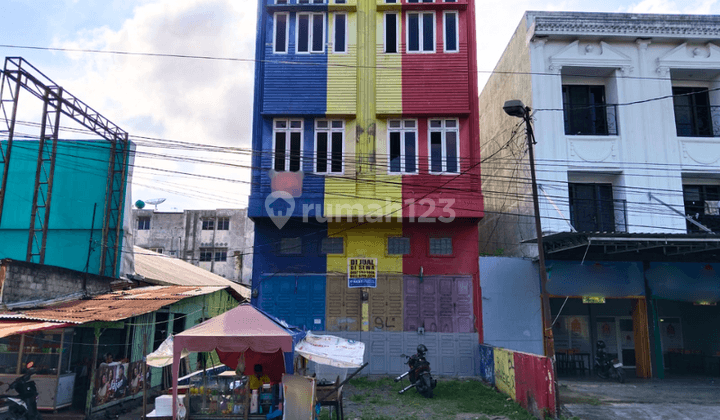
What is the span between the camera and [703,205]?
2127 cm

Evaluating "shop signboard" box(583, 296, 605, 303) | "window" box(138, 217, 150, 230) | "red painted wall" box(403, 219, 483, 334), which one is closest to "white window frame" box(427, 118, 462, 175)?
"red painted wall" box(403, 219, 483, 334)

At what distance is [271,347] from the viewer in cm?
1120

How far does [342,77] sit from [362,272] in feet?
25.3

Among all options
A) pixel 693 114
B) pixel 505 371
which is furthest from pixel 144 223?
pixel 693 114

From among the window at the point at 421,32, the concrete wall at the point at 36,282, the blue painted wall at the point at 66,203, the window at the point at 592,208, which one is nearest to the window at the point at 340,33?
the window at the point at 421,32

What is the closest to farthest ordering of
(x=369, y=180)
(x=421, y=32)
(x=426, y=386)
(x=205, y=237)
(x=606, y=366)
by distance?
(x=426, y=386), (x=606, y=366), (x=369, y=180), (x=421, y=32), (x=205, y=237)

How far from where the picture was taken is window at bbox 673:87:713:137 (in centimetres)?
2183

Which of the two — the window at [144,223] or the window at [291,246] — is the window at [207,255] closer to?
the window at [144,223]

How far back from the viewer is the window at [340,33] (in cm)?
2162

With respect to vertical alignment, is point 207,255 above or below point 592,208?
above

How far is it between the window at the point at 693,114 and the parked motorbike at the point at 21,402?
23.9m

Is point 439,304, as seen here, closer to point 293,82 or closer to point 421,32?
point 293,82

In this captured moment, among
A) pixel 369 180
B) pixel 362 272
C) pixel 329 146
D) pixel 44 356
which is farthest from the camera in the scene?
pixel 329 146

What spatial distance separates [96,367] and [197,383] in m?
4.03
